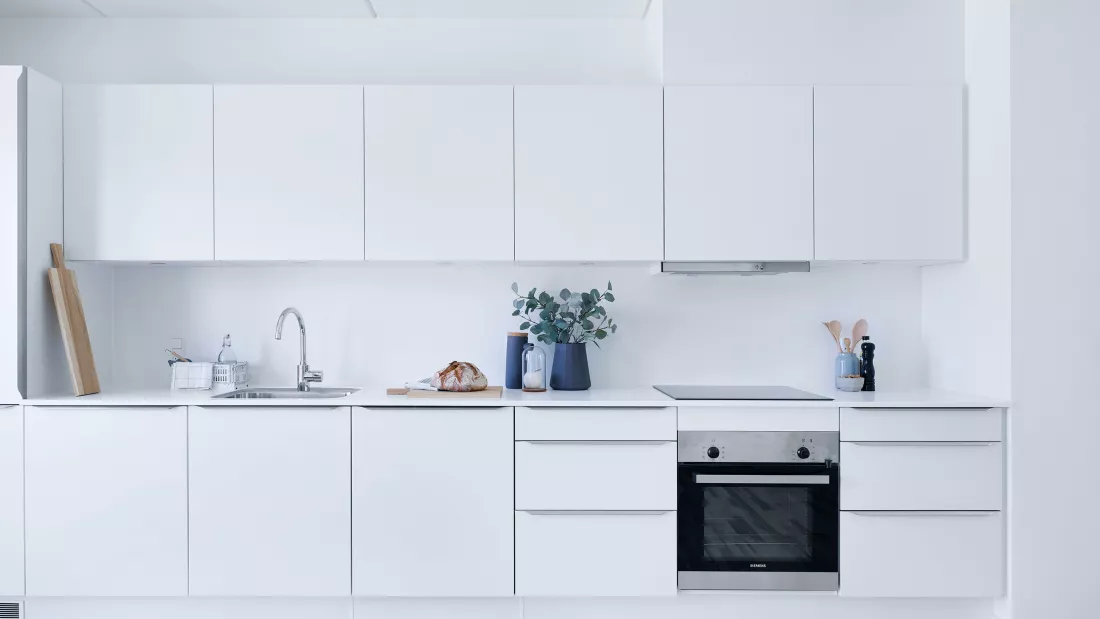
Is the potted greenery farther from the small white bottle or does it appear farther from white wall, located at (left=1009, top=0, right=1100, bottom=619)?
white wall, located at (left=1009, top=0, right=1100, bottom=619)

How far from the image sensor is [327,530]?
92.2 inches

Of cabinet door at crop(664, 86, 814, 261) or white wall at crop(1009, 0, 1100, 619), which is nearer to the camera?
white wall at crop(1009, 0, 1100, 619)

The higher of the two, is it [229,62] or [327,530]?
[229,62]

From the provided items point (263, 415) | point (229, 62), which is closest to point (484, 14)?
point (229, 62)

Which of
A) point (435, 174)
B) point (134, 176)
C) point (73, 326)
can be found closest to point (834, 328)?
point (435, 174)

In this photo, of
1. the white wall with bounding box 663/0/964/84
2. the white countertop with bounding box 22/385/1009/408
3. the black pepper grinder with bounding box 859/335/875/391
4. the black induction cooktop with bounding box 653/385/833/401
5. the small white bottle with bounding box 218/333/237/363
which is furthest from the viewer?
the small white bottle with bounding box 218/333/237/363


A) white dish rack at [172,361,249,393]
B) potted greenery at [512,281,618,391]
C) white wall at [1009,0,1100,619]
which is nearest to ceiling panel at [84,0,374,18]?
potted greenery at [512,281,618,391]

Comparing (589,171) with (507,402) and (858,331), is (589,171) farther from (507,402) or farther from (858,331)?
(858,331)

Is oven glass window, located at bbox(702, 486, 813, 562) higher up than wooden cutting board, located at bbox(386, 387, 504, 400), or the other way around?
wooden cutting board, located at bbox(386, 387, 504, 400)

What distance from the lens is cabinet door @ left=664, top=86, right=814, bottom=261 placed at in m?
2.52

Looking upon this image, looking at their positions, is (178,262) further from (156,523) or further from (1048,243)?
(1048,243)

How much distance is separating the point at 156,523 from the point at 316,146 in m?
1.49

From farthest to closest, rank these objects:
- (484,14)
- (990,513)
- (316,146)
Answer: (484,14), (316,146), (990,513)

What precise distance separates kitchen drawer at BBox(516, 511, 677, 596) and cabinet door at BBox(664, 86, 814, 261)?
1.08 m
